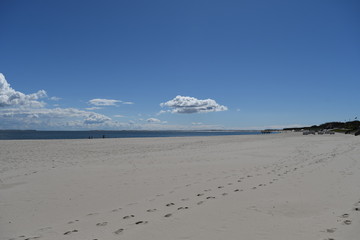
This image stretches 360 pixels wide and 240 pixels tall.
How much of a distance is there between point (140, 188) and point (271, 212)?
5012 millimetres

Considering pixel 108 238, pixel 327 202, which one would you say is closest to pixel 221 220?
pixel 108 238

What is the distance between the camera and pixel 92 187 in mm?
9047

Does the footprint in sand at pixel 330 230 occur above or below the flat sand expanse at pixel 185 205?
above

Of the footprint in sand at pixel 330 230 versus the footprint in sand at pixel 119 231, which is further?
the footprint in sand at pixel 119 231

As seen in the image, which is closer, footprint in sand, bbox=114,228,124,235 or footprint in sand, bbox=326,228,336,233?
footprint in sand, bbox=326,228,336,233

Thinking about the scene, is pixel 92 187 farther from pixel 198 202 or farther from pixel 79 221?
pixel 198 202

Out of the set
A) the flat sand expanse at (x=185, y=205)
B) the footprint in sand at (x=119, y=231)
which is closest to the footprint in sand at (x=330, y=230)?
the flat sand expanse at (x=185, y=205)

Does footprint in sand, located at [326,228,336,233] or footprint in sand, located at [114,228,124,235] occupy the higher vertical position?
footprint in sand, located at [326,228,336,233]

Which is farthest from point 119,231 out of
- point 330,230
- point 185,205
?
point 330,230

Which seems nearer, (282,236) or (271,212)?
(282,236)

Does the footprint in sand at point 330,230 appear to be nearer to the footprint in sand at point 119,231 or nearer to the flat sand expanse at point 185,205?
the flat sand expanse at point 185,205

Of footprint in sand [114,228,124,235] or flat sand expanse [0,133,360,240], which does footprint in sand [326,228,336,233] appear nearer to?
flat sand expanse [0,133,360,240]

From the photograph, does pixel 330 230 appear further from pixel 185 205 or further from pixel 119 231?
pixel 119 231

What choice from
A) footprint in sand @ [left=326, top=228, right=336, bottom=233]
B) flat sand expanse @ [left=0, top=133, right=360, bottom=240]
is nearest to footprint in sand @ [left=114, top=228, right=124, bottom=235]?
flat sand expanse @ [left=0, top=133, right=360, bottom=240]
